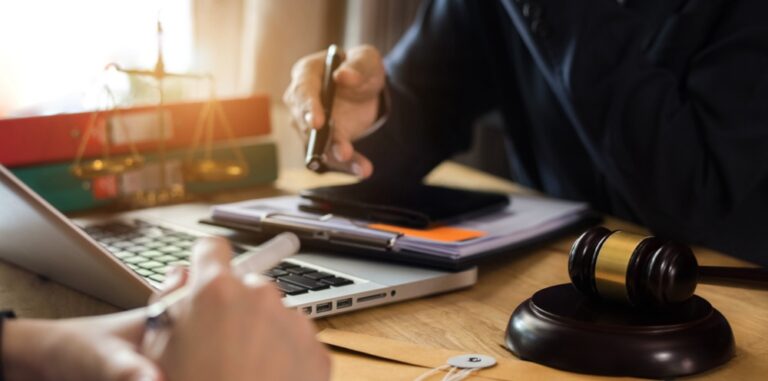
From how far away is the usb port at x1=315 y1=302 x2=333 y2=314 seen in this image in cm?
77

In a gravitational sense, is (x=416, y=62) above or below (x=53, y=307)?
above

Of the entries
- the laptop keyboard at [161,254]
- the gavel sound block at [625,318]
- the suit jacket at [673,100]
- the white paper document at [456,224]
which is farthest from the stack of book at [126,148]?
the gavel sound block at [625,318]

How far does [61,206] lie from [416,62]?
544 mm

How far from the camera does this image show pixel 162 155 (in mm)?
1270

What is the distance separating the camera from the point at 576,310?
687mm

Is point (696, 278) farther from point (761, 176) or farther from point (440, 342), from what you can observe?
point (761, 176)

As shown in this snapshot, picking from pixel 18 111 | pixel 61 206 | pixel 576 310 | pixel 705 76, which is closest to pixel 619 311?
pixel 576 310

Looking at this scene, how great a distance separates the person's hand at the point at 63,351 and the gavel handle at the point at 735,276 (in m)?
0.49

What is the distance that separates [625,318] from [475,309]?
174 millimetres

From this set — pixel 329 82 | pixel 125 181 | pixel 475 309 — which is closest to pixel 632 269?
pixel 475 309

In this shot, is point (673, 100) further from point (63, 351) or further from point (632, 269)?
point (63, 351)

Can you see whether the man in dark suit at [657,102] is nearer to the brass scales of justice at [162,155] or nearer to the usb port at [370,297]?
the brass scales of justice at [162,155]

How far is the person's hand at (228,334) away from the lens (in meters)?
0.44

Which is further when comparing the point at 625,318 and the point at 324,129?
the point at 324,129
